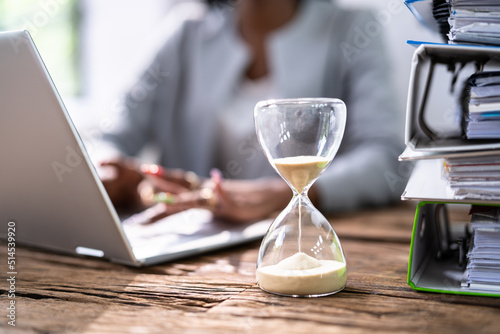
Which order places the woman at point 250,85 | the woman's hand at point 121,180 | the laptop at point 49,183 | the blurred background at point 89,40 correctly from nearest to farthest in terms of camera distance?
the laptop at point 49,183 < the woman's hand at point 121,180 < the woman at point 250,85 < the blurred background at point 89,40

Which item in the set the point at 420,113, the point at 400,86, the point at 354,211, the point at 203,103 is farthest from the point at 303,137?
the point at 400,86

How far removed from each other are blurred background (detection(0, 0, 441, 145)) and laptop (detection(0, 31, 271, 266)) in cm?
185

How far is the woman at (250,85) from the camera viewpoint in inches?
61.1

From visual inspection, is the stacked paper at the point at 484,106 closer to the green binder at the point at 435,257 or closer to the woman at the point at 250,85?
the green binder at the point at 435,257

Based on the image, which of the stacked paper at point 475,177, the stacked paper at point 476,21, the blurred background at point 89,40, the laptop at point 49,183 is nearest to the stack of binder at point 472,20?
the stacked paper at point 476,21

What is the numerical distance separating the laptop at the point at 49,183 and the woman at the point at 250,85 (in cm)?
69

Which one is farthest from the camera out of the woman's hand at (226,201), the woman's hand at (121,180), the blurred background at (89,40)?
the blurred background at (89,40)

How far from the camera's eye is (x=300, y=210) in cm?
60

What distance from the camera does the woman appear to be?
155cm

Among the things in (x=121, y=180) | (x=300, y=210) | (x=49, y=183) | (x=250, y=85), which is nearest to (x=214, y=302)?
(x=300, y=210)

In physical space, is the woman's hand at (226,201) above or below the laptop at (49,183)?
below

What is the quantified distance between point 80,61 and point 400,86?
1.72 meters

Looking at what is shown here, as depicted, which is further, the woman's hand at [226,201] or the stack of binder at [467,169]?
the woman's hand at [226,201]

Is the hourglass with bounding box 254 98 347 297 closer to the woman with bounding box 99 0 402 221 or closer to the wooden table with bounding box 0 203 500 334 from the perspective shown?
the wooden table with bounding box 0 203 500 334
